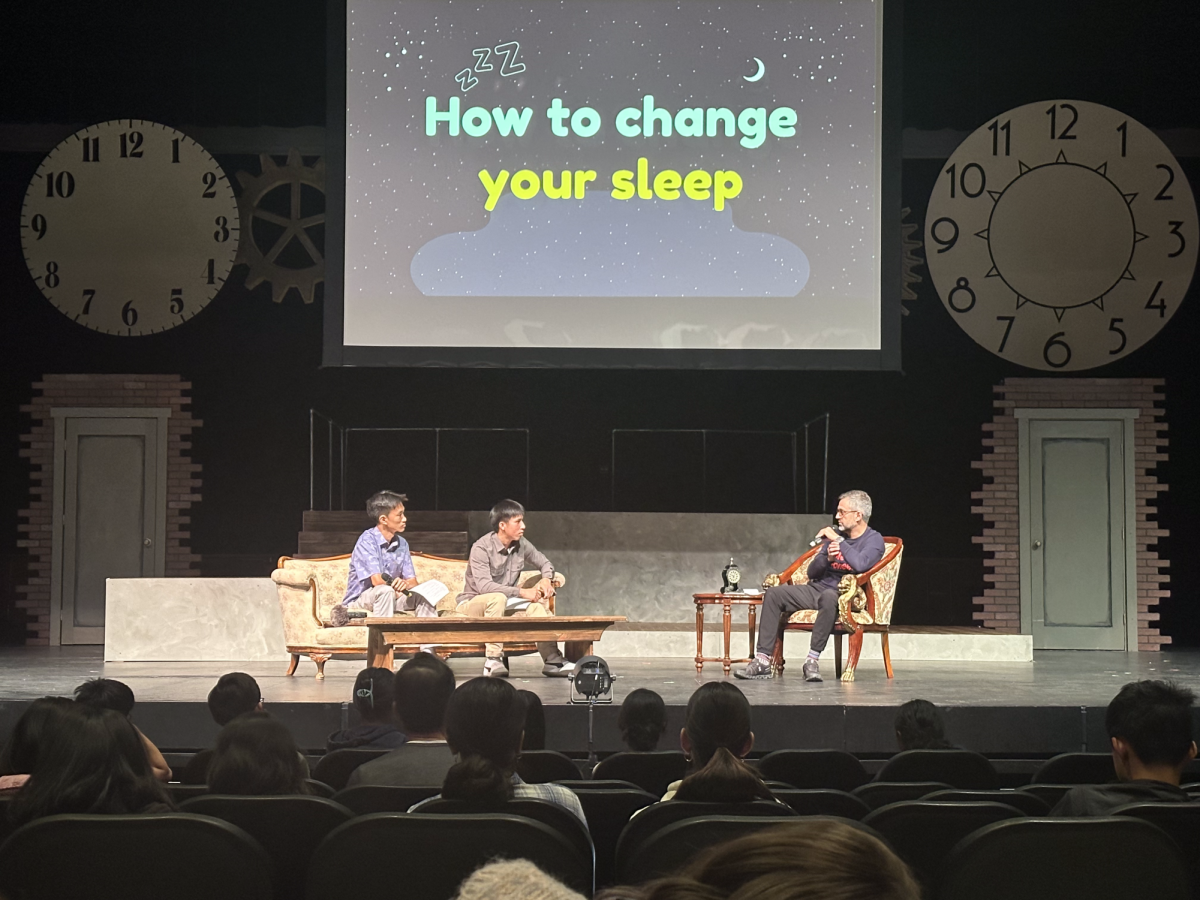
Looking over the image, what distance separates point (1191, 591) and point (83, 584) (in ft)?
28.3

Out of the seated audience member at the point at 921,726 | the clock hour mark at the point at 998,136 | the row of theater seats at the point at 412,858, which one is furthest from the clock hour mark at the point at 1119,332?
the row of theater seats at the point at 412,858

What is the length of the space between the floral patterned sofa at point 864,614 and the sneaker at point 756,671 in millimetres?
176

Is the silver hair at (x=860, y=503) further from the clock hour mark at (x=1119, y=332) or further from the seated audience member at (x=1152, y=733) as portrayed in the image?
the clock hour mark at (x=1119, y=332)

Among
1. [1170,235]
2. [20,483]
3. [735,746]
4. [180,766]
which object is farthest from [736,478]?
Answer: [735,746]

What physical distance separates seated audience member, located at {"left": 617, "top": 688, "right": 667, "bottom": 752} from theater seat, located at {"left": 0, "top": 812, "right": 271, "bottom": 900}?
217 centimetres

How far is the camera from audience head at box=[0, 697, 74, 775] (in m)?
2.09

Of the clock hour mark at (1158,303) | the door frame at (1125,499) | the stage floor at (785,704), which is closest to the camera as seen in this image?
the stage floor at (785,704)

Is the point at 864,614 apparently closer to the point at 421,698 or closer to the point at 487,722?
the point at 421,698

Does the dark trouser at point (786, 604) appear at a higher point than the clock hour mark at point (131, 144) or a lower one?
lower

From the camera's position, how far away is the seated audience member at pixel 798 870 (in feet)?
2.18

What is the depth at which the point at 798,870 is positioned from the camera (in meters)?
0.67

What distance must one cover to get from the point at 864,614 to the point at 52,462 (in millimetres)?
6572

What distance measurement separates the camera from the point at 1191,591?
33.4ft

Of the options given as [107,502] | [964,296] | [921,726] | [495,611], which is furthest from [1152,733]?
[107,502]
